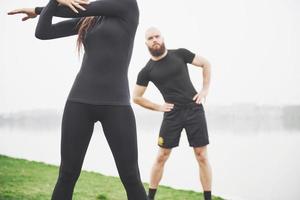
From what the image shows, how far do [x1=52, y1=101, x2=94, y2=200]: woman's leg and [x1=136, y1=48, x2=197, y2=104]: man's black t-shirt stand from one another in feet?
7.64

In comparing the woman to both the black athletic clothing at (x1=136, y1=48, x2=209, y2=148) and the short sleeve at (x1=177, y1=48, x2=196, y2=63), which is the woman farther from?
the short sleeve at (x1=177, y1=48, x2=196, y2=63)

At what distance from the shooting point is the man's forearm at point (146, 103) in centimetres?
434

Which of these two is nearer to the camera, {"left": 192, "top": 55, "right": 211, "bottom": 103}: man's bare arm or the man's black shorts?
the man's black shorts

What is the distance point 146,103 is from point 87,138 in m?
2.29

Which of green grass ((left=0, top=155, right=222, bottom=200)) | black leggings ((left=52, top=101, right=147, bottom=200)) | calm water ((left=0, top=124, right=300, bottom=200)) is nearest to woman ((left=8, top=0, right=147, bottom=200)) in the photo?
black leggings ((left=52, top=101, right=147, bottom=200))

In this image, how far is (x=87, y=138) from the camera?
221 cm

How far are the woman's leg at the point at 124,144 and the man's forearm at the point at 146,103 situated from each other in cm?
212

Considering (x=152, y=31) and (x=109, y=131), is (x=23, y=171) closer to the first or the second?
(x=152, y=31)

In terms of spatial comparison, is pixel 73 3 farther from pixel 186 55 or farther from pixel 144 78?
pixel 186 55

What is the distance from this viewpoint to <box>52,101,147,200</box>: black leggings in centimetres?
217

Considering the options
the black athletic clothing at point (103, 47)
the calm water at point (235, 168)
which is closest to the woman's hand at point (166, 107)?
the calm water at point (235, 168)

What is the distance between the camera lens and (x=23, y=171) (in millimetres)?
6516

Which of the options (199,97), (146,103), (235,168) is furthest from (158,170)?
(235,168)

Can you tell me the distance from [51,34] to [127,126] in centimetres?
69
